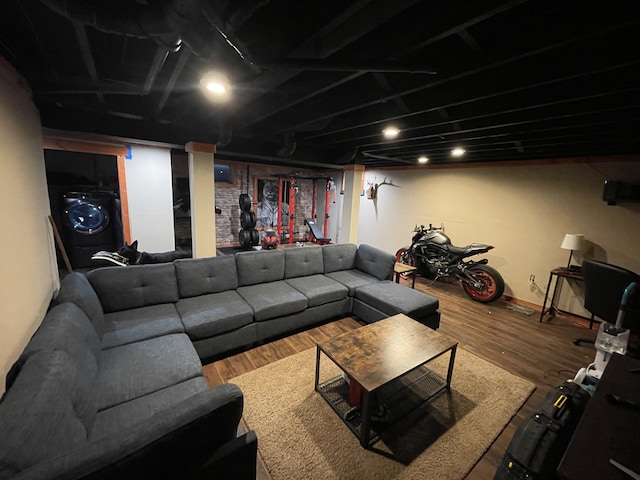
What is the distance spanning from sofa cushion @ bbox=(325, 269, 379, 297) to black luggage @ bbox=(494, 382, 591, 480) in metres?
2.17

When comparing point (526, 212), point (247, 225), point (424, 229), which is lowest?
point (247, 225)

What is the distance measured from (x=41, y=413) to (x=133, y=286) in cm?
175

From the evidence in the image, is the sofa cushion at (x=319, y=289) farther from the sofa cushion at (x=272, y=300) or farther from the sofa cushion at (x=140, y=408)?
the sofa cushion at (x=140, y=408)

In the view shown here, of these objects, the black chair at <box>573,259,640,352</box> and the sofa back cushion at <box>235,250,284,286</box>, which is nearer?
the black chair at <box>573,259,640,352</box>

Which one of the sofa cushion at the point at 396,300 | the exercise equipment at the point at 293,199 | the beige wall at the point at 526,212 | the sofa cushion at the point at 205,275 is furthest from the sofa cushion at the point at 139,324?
the exercise equipment at the point at 293,199

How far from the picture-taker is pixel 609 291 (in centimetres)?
265

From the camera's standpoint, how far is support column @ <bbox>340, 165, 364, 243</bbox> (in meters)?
4.96

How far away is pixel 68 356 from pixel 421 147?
167 inches

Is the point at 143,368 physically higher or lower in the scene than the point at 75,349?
lower

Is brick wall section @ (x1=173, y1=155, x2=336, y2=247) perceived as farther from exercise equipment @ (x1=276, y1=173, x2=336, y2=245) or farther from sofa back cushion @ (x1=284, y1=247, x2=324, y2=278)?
sofa back cushion @ (x1=284, y1=247, x2=324, y2=278)

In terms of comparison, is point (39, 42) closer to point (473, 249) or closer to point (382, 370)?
point (382, 370)

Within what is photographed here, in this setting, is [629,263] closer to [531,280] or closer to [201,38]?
Answer: [531,280]

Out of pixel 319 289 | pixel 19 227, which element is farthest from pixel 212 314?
pixel 19 227

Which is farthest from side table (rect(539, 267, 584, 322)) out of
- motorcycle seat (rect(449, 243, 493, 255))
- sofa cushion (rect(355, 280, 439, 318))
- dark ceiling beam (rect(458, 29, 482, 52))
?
dark ceiling beam (rect(458, 29, 482, 52))
